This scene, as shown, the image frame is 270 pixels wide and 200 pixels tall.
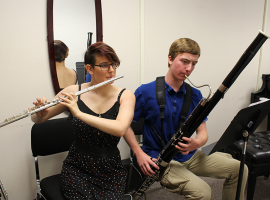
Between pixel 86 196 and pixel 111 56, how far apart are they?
84cm

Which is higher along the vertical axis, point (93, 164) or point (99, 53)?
point (99, 53)

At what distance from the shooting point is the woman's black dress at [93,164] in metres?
1.24

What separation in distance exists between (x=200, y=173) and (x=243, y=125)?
1.62 ft

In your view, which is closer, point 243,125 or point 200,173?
point 243,125

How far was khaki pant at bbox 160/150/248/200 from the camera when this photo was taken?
1.32 m

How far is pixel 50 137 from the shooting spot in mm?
1640

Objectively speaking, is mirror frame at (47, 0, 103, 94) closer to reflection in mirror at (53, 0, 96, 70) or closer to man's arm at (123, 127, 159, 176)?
reflection in mirror at (53, 0, 96, 70)

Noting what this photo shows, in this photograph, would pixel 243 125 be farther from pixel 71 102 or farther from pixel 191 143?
pixel 71 102

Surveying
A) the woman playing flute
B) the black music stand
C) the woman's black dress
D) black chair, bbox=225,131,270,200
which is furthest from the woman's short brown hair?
black chair, bbox=225,131,270,200

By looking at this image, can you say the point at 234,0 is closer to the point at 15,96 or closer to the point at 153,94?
the point at 153,94

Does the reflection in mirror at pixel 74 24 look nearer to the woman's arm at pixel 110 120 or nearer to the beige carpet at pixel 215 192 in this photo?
the woman's arm at pixel 110 120

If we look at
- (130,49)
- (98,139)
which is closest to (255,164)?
(98,139)

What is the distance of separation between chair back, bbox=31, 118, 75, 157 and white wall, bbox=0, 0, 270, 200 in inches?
11.8

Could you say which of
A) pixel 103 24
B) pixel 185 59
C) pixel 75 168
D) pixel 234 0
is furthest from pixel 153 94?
pixel 234 0
